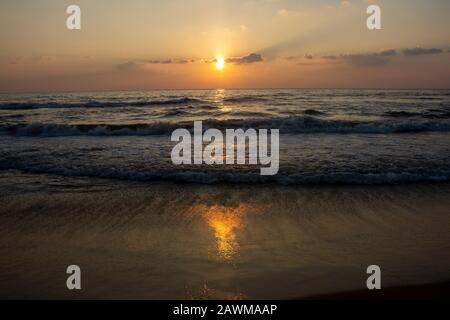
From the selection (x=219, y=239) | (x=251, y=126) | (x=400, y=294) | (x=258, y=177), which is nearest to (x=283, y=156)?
(x=258, y=177)

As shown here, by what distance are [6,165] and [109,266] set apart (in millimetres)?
6598

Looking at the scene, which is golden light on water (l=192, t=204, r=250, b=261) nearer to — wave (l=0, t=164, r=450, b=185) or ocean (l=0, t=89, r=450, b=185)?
wave (l=0, t=164, r=450, b=185)

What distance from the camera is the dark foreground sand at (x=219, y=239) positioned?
3.87 meters

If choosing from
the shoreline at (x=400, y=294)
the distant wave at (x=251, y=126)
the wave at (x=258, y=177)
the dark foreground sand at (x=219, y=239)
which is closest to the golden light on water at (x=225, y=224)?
the dark foreground sand at (x=219, y=239)

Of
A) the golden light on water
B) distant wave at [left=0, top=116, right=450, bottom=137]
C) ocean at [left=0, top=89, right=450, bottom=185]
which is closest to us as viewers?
the golden light on water

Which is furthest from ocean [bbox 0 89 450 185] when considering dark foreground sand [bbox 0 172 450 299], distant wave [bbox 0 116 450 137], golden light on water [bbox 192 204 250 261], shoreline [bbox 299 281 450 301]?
shoreline [bbox 299 281 450 301]

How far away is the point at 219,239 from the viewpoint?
5008mm

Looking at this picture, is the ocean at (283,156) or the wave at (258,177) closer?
the wave at (258,177)

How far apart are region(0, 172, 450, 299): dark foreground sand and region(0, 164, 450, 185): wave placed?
1.19 feet

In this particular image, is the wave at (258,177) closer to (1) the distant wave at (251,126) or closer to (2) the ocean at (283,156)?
(2) the ocean at (283,156)

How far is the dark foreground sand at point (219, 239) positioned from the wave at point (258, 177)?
1.19 ft

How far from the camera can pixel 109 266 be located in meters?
4.27

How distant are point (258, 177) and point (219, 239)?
3.24 meters

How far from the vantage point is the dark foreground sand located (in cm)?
387
